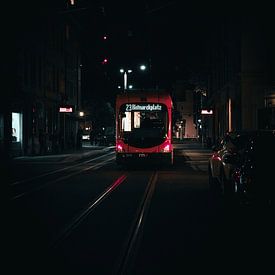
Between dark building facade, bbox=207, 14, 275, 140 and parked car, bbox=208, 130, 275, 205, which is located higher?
dark building facade, bbox=207, 14, 275, 140

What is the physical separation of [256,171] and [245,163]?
0.73m

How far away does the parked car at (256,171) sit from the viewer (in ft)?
38.9

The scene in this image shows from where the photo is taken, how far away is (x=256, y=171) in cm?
1212

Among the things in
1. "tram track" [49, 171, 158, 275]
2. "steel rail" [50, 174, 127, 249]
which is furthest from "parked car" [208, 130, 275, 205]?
"steel rail" [50, 174, 127, 249]

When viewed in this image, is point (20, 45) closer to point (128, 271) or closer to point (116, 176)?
point (116, 176)

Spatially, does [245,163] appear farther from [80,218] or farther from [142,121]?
[142,121]

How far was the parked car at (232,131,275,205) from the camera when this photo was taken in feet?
38.9

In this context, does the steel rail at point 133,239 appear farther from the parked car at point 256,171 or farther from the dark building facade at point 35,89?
the dark building facade at point 35,89

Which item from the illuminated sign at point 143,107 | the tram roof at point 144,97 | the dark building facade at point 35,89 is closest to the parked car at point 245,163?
the illuminated sign at point 143,107

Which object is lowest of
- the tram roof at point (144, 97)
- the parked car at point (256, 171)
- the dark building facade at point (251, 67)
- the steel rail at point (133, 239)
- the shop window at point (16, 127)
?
the steel rail at point (133, 239)

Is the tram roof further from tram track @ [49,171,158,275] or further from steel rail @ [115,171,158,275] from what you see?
steel rail @ [115,171,158,275]

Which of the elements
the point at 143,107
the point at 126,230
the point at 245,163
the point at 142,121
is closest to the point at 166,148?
the point at 142,121

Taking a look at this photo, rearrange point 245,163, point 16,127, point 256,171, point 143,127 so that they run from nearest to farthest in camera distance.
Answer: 1. point 256,171
2. point 245,163
3. point 143,127
4. point 16,127

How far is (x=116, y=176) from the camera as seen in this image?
24.5m
